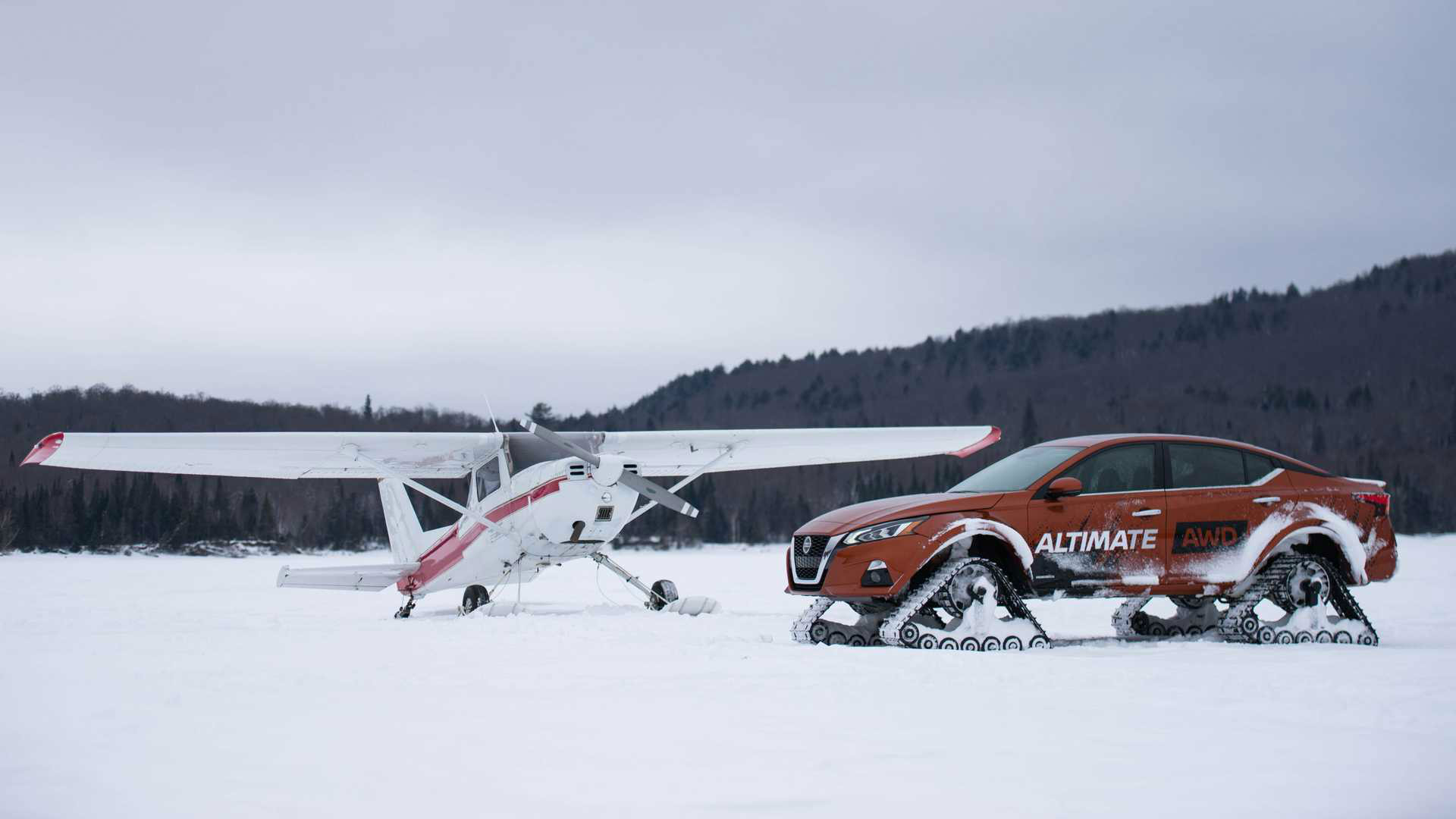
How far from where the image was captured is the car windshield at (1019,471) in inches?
316

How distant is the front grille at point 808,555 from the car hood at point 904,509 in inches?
2.1

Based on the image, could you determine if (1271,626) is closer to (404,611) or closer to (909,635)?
(909,635)

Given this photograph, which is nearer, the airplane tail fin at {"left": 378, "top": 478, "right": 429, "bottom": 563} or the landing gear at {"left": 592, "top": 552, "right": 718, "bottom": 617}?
the landing gear at {"left": 592, "top": 552, "right": 718, "bottom": 617}

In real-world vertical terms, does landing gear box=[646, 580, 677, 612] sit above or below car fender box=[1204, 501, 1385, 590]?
below

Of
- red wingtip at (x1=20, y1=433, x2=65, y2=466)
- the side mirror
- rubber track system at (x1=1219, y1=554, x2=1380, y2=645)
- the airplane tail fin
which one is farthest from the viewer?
the airplane tail fin

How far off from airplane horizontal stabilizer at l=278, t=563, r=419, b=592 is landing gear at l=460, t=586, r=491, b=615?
5.25 ft

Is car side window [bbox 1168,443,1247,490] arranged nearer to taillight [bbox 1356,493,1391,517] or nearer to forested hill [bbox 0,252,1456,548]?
taillight [bbox 1356,493,1391,517]

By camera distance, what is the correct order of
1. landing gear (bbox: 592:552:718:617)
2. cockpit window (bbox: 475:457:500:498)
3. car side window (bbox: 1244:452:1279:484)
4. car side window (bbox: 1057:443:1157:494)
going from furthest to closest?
cockpit window (bbox: 475:457:500:498), landing gear (bbox: 592:552:718:617), car side window (bbox: 1244:452:1279:484), car side window (bbox: 1057:443:1157:494)

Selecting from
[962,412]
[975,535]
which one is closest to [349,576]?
[975,535]

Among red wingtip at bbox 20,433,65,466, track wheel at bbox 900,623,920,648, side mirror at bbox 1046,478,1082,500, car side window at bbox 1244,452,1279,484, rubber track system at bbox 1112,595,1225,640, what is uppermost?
red wingtip at bbox 20,433,65,466

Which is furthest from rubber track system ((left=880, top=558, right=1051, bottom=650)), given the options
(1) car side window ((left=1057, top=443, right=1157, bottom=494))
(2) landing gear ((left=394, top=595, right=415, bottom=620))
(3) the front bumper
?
(2) landing gear ((left=394, top=595, right=415, bottom=620))

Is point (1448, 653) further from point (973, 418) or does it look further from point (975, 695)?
point (973, 418)

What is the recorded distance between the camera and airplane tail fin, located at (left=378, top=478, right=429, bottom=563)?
16.3m

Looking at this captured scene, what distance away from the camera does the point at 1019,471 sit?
8312 mm
